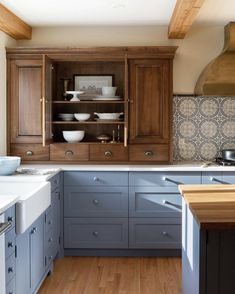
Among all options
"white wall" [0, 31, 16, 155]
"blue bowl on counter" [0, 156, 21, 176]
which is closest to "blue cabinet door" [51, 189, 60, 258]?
"blue bowl on counter" [0, 156, 21, 176]

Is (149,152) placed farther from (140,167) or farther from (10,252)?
(10,252)

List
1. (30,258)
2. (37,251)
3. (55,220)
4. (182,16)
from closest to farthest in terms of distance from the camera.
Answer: (30,258), (37,251), (182,16), (55,220)

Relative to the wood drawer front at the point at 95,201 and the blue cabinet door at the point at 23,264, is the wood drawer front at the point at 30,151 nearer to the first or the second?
the wood drawer front at the point at 95,201

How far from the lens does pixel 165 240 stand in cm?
443

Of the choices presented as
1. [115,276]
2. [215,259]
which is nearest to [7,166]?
[115,276]

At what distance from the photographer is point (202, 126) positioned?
5.02 m

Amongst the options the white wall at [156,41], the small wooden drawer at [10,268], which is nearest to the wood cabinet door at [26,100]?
the white wall at [156,41]

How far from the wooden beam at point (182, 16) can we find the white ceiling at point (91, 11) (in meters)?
0.12

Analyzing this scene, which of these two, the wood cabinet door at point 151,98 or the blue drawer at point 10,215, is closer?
the blue drawer at point 10,215

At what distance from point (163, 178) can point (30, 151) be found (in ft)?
4.49

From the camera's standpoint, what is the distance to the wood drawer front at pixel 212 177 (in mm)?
4348

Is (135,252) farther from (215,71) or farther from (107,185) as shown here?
(215,71)

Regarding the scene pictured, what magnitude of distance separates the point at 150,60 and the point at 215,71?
0.65 metres

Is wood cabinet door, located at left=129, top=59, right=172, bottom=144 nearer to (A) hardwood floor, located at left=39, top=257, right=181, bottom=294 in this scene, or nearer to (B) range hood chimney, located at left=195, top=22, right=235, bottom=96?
(B) range hood chimney, located at left=195, top=22, right=235, bottom=96
